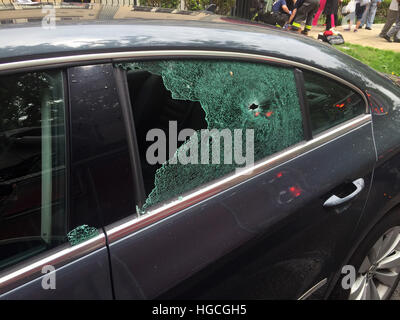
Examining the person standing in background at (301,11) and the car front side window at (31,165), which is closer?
the car front side window at (31,165)

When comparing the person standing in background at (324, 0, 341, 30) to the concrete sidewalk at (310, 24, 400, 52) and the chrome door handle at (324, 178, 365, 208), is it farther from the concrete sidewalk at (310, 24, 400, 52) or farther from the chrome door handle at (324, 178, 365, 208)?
the chrome door handle at (324, 178, 365, 208)

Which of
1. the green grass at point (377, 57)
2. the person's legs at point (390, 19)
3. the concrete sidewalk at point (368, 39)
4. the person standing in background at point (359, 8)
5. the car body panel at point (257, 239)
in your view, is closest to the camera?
the car body panel at point (257, 239)

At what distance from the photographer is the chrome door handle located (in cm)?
145

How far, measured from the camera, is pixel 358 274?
5.88ft

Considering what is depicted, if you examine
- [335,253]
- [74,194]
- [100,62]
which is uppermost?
[100,62]

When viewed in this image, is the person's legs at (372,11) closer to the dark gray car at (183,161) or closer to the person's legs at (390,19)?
the person's legs at (390,19)

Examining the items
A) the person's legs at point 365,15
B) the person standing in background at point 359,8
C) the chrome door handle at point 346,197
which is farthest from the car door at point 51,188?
the person's legs at point 365,15

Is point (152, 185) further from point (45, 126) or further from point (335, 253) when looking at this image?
point (335, 253)

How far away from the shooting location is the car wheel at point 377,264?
1.73 meters

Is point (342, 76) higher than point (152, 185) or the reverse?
higher

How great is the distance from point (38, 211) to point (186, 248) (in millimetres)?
475

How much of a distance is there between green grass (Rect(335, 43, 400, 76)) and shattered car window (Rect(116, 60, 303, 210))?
543 centimetres

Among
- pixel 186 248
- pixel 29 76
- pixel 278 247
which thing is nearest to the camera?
pixel 29 76

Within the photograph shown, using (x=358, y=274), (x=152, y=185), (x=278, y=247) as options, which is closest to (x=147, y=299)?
(x=152, y=185)
